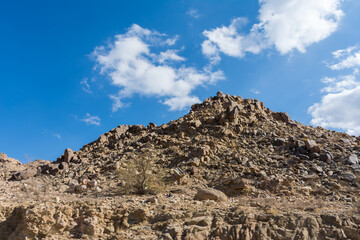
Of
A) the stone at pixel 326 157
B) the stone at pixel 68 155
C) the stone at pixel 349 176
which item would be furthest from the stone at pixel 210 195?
the stone at pixel 68 155

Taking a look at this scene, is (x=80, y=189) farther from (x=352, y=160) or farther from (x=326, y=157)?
(x=352, y=160)

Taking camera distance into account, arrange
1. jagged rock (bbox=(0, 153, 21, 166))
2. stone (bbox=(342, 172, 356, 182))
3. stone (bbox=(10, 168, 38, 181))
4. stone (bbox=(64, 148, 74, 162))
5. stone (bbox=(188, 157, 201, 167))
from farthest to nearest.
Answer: jagged rock (bbox=(0, 153, 21, 166))
stone (bbox=(64, 148, 74, 162))
stone (bbox=(10, 168, 38, 181))
stone (bbox=(188, 157, 201, 167))
stone (bbox=(342, 172, 356, 182))

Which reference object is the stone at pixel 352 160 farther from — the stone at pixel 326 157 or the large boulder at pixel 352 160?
the stone at pixel 326 157

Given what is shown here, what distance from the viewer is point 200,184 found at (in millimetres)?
14477

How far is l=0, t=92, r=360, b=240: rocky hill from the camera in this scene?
830cm

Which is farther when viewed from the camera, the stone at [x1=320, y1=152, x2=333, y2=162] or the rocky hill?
the stone at [x1=320, y1=152, x2=333, y2=162]

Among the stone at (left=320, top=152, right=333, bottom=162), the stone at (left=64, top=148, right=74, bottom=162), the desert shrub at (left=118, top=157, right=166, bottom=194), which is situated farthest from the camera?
the stone at (left=64, top=148, right=74, bottom=162)

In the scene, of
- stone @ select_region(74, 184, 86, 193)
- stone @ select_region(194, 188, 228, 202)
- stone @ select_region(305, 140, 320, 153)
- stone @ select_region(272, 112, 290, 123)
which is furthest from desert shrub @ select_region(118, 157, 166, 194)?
stone @ select_region(272, 112, 290, 123)

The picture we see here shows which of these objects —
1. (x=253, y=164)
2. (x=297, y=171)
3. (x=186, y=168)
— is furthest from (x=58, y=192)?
(x=297, y=171)

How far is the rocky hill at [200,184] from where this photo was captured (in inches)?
327

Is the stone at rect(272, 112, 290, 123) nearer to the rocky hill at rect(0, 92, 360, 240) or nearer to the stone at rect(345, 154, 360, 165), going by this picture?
the rocky hill at rect(0, 92, 360, 240)

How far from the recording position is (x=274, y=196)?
12.4 meters

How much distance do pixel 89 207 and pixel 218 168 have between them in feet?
27.5

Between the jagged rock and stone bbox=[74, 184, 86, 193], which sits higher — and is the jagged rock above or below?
above
